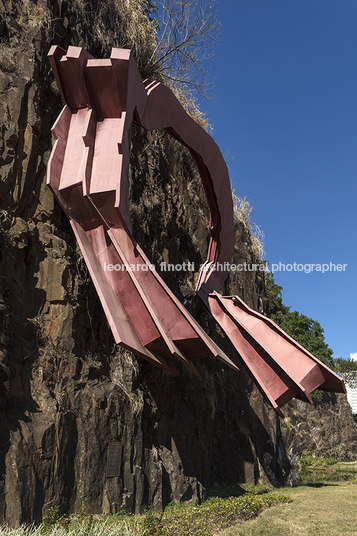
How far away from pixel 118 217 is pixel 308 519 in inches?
263

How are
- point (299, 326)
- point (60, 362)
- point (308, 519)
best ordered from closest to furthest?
point (60, 362) < point (308, 519) < point (299, 326)

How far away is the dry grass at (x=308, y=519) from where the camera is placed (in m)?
7.05

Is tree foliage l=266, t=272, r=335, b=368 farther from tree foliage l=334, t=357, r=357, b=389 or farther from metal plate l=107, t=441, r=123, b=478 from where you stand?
metal plate l=107, t=441, r=123, b=478

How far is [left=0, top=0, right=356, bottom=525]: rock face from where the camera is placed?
6160 millimetres

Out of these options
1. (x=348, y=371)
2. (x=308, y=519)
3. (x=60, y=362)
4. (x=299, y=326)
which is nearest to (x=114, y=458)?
(x=60, y=362)

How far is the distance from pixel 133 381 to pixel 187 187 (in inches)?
313

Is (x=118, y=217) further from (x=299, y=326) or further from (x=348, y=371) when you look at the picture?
(x=348, y=371)

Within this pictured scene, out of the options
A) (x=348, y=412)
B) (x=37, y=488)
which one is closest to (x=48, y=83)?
(x=37, y=488)

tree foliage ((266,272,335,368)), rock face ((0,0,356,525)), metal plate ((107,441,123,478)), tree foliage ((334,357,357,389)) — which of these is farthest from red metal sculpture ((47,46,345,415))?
tree foliage ((334,357,357,389))

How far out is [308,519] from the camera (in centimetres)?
790

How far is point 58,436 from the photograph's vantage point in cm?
641

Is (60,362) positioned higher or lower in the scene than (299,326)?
lower

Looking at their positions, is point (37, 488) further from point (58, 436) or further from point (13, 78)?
point (13, 78)

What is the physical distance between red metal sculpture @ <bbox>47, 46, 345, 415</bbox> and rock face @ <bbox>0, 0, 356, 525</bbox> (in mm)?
775
